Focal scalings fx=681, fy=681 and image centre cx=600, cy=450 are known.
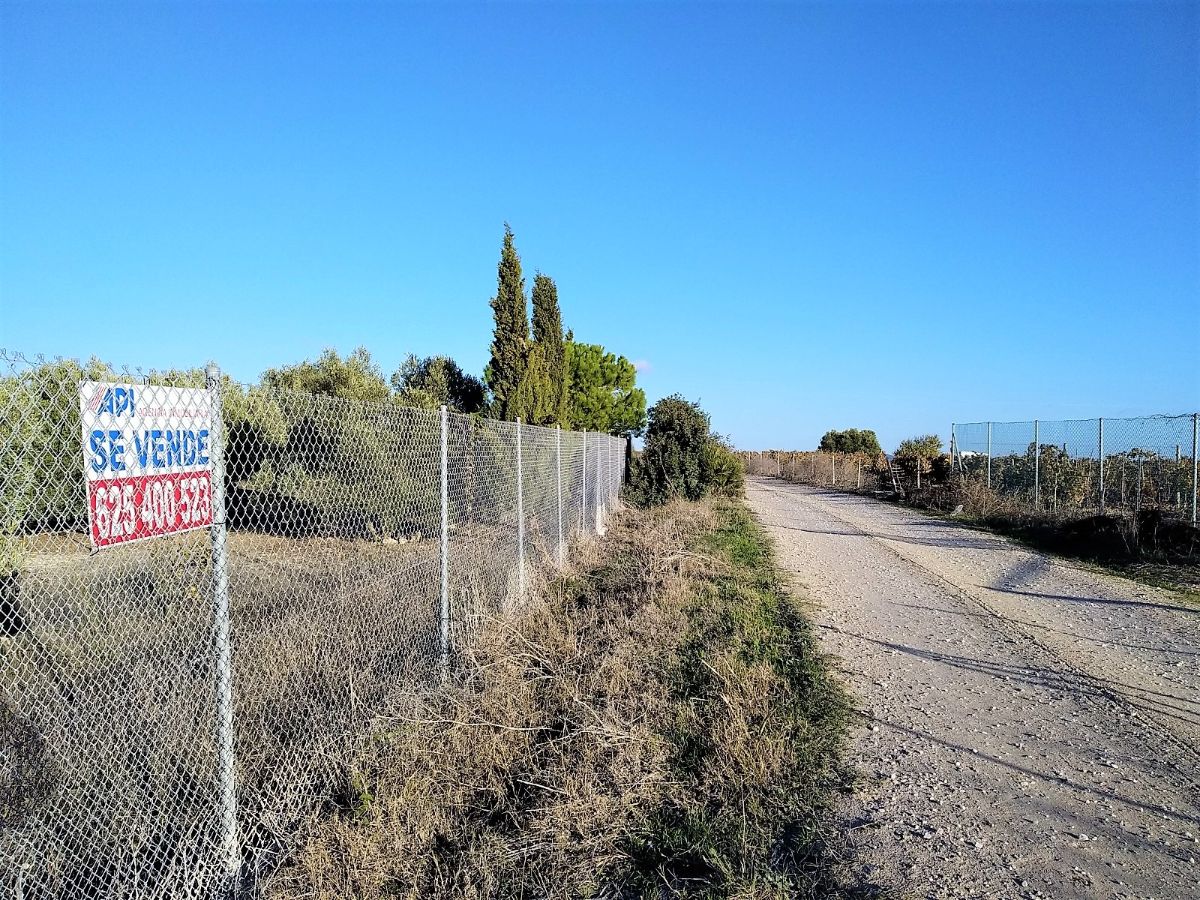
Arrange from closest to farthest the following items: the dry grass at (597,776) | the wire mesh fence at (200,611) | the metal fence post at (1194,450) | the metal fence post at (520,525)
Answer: the wire mesh fence at (200,611), the dry grass at (597,776), the metal fence post at (520,525), the metal fence post at (1194,450)

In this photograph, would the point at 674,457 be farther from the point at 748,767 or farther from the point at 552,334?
the point at 748,767

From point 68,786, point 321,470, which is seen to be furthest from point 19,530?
point 321,470

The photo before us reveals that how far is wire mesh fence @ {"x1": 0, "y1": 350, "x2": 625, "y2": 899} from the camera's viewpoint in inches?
97.8

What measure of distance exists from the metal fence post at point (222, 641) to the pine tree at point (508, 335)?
13177 millimetres

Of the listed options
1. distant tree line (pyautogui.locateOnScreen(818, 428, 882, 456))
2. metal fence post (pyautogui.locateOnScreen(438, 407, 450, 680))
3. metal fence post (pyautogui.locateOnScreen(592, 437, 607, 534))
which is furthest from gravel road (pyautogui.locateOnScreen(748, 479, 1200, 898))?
distant tree line (pyautogui.locateOnScreen(818, 428, 882, 456))

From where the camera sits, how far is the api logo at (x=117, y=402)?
2289mm

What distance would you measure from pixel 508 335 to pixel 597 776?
44.1 ft

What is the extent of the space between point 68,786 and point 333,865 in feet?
4.01

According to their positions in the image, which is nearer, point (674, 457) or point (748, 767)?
point (748, 767)

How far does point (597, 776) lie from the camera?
375cm

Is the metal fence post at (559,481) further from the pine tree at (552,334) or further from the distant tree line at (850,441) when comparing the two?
the distant tree line at (850,441)

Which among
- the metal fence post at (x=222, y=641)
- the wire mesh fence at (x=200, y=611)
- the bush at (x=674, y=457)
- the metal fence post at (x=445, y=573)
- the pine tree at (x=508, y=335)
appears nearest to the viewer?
the wire mesh fence at (x=200, y=611)

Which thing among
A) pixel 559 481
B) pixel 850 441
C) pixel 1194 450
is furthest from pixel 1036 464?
pixel 850 441

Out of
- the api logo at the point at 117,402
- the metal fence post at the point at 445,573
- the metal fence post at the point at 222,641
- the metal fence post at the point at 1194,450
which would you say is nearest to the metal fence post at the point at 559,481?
the metal fence post at the point at 445,573
